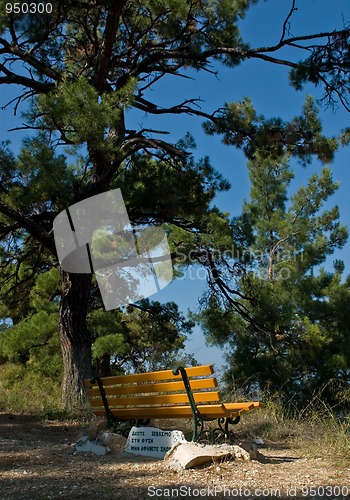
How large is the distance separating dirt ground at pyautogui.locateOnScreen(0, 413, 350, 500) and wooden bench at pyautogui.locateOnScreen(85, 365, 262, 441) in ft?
1.26

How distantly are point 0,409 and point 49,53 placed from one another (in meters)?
5.31

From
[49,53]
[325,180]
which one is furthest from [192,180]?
[325,180]

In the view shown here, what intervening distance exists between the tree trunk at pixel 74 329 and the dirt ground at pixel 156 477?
349cm

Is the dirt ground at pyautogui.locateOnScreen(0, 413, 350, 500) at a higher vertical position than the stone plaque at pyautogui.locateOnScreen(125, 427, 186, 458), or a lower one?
lower

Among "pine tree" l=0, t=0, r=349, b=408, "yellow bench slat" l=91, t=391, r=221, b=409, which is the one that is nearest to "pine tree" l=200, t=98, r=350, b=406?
"pine tree" l=0, t=0, r=349, b=408

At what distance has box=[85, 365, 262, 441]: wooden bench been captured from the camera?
14.3ft

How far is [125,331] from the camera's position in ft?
42.8

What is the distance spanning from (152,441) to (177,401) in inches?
14.3

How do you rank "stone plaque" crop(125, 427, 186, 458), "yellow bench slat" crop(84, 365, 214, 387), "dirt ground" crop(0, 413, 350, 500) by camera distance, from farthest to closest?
"stone plaque" crop(125, 427, 186, 458), "yellow bench slat" crop(84, 365, 214, 387), "dirt ground" crop(0, 413, 350, 500)

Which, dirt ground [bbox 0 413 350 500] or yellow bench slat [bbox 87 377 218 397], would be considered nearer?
dirt ground [bbox 0 413 350 500]

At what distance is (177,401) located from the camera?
15.2ft

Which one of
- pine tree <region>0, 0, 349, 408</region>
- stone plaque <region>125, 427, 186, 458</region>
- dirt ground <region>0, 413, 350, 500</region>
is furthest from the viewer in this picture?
pine tree <region>0, 0, 349, 408</region>

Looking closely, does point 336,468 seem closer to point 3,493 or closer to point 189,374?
point 189,374

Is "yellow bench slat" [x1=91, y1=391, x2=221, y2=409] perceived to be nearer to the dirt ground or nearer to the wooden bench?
the wooden bench
